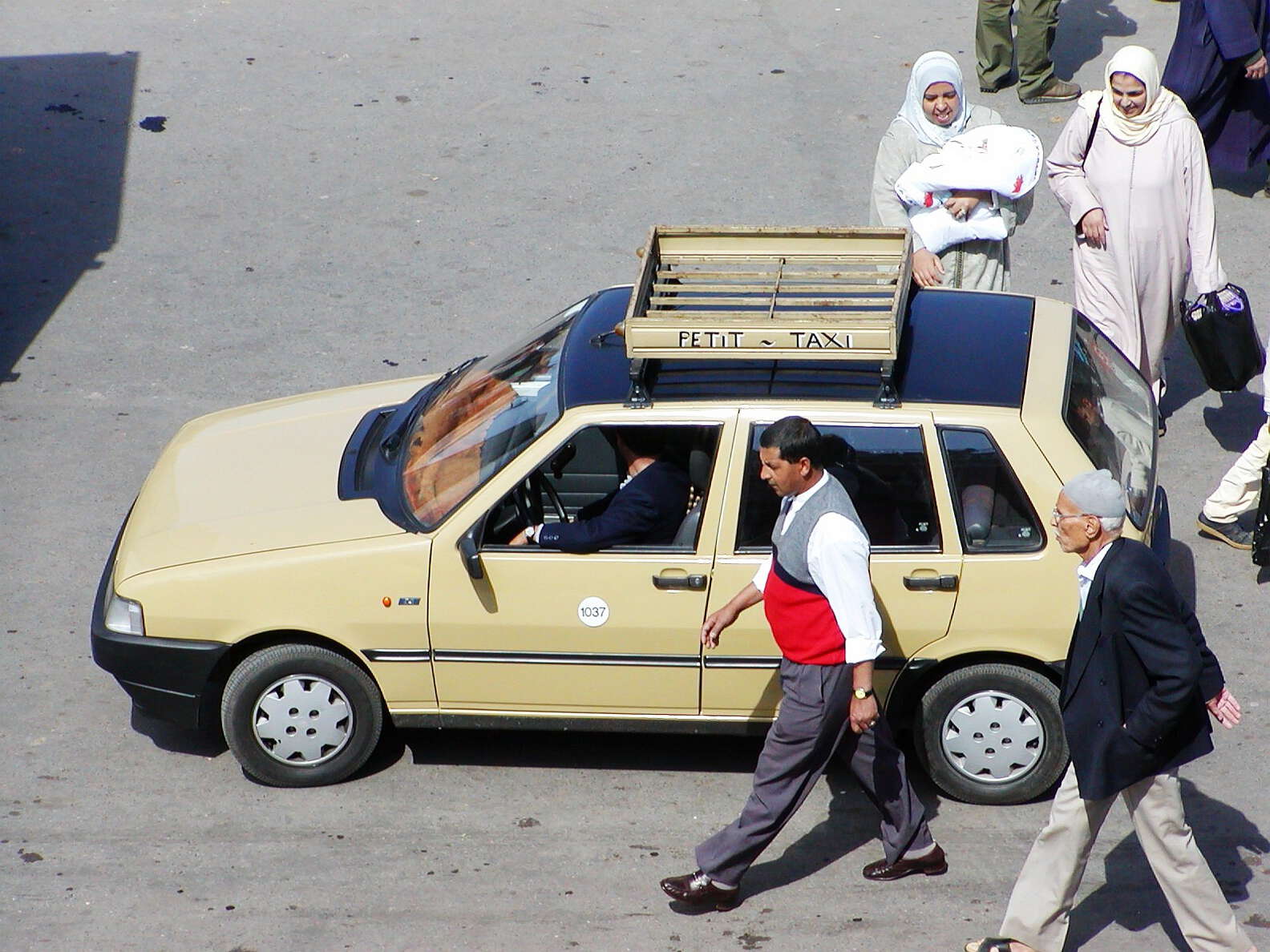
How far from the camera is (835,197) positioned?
11.7m

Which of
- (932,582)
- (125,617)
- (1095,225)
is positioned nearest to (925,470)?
(932,582)

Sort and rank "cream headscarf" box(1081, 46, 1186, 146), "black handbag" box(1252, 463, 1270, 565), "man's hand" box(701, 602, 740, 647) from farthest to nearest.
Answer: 1. "cream headscarf" box(1081, 46, 1186, 146)
2. "black handbag" box(1252, 463, 1270, 565)
3. "man's hand" box(701, 602, 740, 647)

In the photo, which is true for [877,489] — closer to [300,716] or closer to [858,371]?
[858,371]

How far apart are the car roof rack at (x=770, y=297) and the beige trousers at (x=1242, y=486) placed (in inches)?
87.9

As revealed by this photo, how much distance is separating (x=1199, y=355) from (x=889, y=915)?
4.06 metres

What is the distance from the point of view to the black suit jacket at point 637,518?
19.0 ft

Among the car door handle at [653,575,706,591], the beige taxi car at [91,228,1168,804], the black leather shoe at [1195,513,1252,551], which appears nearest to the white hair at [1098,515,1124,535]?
the beige taxi car at [91,228,1168,804]

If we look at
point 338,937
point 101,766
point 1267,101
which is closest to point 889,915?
point 338,937

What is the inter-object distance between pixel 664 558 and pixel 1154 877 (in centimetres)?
212

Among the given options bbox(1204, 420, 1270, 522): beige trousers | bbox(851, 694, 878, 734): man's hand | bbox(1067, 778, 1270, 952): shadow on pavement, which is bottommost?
bbox(1067, 778, 1270, 952): shadow on pavement

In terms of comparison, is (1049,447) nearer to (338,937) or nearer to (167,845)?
(338,937)

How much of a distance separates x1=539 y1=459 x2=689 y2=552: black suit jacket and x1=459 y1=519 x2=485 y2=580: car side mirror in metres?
0.24

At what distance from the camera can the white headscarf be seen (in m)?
7.80

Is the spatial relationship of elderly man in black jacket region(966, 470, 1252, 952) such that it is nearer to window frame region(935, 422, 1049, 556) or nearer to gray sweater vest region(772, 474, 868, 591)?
gray sweater vest region(772, 474, 868, 591)
